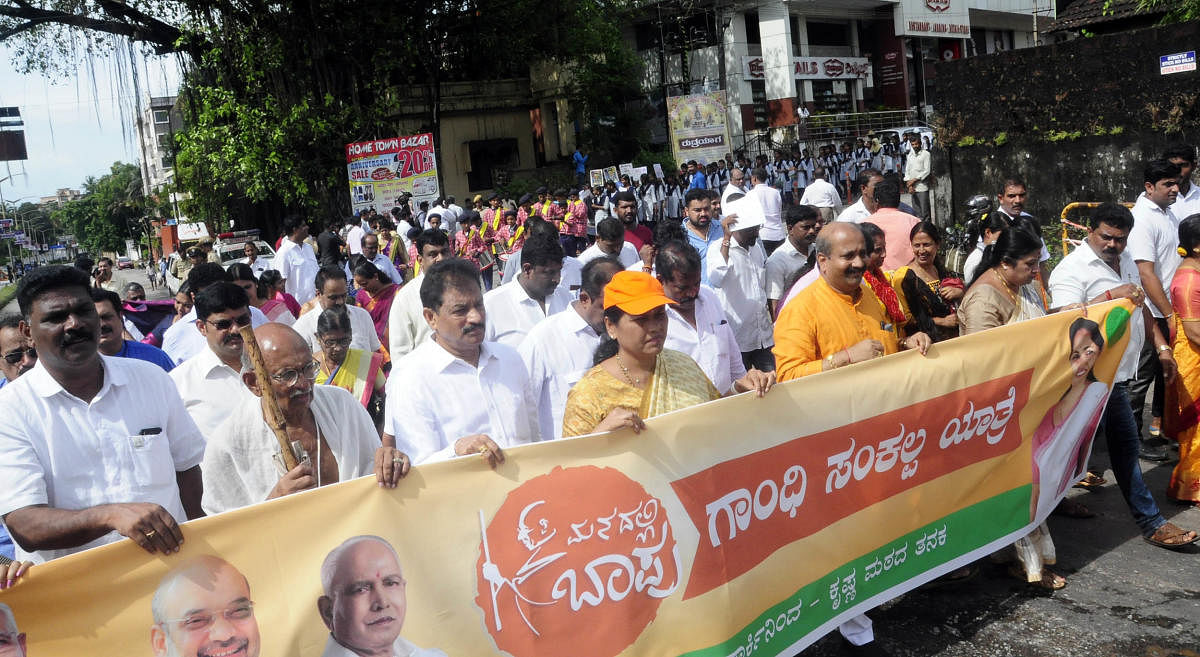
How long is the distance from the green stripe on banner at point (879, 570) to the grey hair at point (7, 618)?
7.07 feet

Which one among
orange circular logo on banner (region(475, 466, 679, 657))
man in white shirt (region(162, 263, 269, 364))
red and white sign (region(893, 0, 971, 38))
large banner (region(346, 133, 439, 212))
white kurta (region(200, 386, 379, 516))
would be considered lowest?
orange circular logo on banner (region(475, 466, 679, 657))

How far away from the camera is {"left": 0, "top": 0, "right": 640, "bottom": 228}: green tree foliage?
80.5 feet

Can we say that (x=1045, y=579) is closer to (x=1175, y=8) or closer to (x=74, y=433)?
(x=74, y=433)

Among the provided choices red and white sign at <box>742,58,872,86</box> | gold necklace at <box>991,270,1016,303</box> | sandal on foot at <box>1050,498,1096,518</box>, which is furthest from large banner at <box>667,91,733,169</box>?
gold necklace at <box>991,270,1016,303</box>

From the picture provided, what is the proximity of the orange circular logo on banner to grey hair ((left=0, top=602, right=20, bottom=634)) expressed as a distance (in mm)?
1326

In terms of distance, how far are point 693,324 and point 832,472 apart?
1.34 metres

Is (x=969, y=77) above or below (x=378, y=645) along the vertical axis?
above

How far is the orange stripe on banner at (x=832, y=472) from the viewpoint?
11.9ft

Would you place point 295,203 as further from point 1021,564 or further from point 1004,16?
point 1004,16

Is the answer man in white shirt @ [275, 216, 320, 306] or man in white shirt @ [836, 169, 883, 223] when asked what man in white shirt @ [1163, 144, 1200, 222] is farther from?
man in white shirt @ [275, 216, 320, 306]

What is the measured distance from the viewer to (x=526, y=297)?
6000mm

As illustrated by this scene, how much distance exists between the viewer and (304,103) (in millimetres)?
25562

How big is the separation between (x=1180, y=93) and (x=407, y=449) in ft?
36.5

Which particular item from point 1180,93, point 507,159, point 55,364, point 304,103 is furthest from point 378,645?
point 507,159
